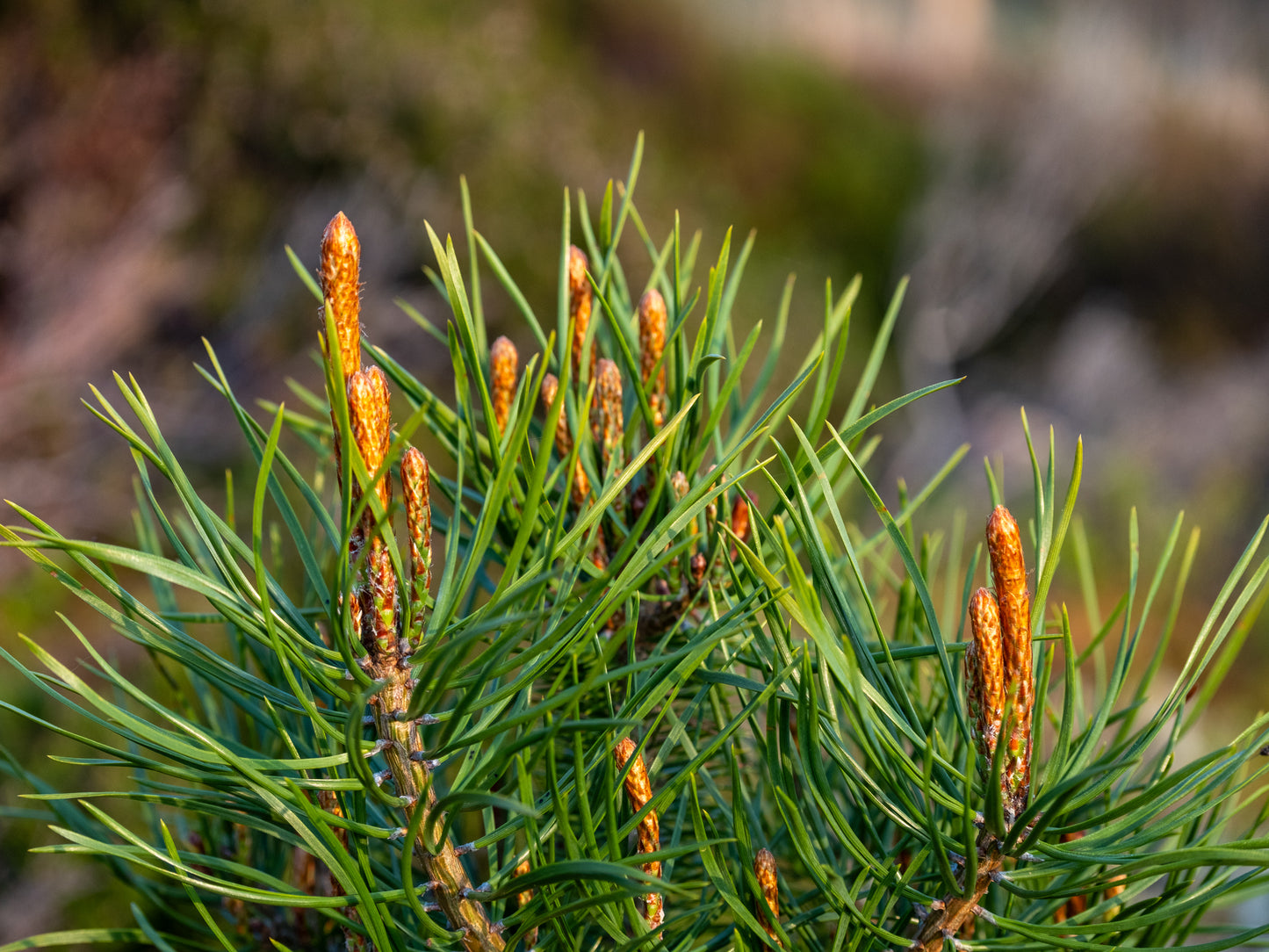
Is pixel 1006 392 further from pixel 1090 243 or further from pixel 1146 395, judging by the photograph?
pixel 1090 243

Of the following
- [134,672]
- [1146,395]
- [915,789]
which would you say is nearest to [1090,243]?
[1146,395]

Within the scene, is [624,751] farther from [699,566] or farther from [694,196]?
[694,196]

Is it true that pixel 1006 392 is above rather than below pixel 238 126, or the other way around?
below

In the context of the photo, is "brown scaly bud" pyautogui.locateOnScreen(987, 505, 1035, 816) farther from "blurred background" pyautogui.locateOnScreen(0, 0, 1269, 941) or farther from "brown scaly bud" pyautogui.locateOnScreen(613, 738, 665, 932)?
"blurred background" pyautogui.locateOnScreen(0, 0, 1269, 941)

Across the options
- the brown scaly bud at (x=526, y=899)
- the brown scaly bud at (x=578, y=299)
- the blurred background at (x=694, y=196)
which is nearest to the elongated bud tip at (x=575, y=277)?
the brown scaly bud at (x=578, y=299)

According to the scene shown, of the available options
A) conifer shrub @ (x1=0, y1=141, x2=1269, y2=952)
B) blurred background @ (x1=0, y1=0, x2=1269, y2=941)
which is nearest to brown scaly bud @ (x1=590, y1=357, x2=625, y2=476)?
conifer shrub @ (x1=0, y1=141, x2=1269, y2=952)

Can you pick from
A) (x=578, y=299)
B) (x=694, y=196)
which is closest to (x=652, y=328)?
(x=578, y=299)

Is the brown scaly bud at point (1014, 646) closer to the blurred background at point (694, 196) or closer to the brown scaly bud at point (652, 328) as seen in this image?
the brown scaly bud at point (652, 328)
